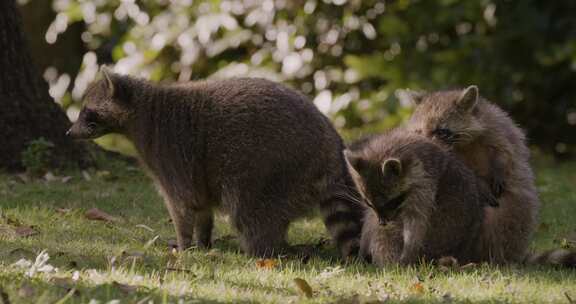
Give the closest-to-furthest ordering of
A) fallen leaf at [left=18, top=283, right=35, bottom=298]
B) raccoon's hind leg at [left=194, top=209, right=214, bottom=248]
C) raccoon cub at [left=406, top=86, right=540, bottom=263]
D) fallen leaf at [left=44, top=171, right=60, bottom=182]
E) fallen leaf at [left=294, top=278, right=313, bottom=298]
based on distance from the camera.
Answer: fallen leaf at [left=18, top=283, right=35, bottom=298], fallen leaf at [left=294, top=278, right=313, bottom=298], raccoon cub at [left=406, top=86, right=540, bottom=263], raccoon's hind leg at [left=194, top=209, right=214, bottom=248], fallen leaf at [left=44, top=171, right=60, bottom=182]

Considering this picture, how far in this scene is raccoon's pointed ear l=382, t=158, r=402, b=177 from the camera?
258 inches

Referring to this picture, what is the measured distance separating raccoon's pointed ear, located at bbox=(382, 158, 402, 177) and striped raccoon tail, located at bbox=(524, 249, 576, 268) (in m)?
1.19

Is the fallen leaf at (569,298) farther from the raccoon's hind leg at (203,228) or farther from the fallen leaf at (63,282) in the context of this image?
the raccoon's hind leg at (203,228)

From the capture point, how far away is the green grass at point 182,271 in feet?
17.0

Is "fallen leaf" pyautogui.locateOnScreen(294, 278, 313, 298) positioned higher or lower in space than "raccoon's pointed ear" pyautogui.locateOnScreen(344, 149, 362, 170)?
lower

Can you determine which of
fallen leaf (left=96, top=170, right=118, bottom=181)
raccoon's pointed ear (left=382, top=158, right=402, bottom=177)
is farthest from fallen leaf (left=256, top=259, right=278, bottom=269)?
fallen leaf (left=96, top=170, right=118, bottom=181)

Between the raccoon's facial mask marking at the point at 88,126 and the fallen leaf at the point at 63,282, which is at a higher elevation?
the raccoon's facial mask marking at the point at 88,126

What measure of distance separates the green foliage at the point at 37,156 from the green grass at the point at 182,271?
66 cm

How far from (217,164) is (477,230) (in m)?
1.87

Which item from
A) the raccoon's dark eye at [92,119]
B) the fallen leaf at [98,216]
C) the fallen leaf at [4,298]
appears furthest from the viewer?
the fallen leaf at [98,216]

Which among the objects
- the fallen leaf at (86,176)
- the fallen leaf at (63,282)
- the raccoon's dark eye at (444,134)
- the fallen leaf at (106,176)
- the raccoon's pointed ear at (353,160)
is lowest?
the fallen leaf at (106,176)

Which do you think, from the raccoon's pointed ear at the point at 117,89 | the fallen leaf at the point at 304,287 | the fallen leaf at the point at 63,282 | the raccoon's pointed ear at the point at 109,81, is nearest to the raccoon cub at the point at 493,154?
the fallen leaf at the point at 304,287

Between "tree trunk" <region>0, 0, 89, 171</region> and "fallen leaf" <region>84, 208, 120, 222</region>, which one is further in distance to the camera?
"tree trunk" <region>0, 0, 89, 171</region>

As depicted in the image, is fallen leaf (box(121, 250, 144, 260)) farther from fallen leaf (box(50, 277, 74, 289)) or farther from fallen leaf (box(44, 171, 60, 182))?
fallen leaf (box(44, 171, 60, 182))
